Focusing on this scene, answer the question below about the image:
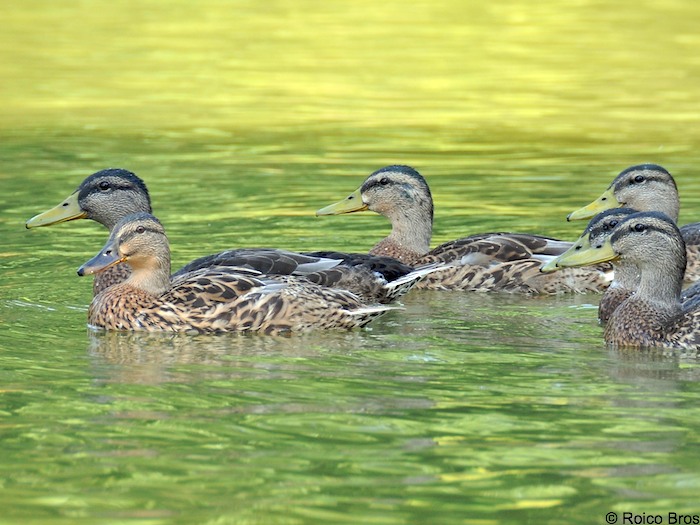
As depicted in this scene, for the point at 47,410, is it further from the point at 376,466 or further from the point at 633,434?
the point at 633,434

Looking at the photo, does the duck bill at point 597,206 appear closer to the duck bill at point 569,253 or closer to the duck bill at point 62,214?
the duck bill at point 569,253

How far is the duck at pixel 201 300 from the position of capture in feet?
37.5

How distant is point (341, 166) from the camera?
19.3 metres

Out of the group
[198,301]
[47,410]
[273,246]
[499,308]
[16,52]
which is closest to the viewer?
[47,410]

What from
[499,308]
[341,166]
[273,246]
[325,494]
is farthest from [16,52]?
[325,494]

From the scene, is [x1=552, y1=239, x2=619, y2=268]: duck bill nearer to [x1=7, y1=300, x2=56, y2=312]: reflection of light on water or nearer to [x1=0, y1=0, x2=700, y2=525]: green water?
[x1=0, y1=0, x2=700, y2=525]: green water

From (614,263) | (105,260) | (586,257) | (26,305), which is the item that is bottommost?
(26,305)

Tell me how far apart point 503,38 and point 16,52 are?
32.3 feet

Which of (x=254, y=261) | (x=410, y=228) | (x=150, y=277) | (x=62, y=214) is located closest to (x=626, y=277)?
(x=254, y=261)

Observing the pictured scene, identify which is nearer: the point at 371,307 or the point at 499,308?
the point at 371,307

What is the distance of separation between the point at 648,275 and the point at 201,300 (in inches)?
120

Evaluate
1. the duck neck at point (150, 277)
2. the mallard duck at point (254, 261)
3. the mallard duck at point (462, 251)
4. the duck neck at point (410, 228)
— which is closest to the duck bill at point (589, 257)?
the mallard duck at point (254, 261)

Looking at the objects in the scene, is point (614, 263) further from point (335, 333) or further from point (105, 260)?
point (105, 260)

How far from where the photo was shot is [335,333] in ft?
37.6
